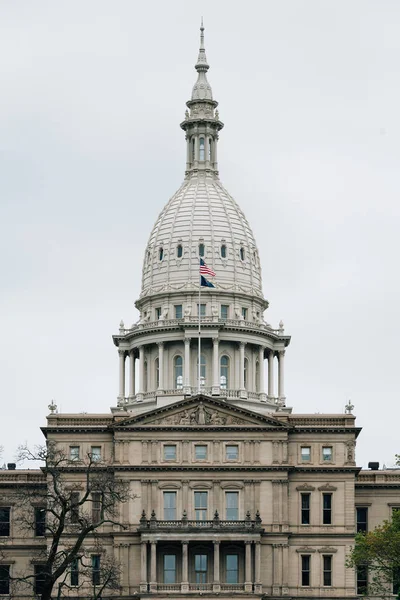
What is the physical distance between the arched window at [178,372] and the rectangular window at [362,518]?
23.0 m

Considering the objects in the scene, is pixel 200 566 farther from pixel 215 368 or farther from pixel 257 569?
pixel 215 368

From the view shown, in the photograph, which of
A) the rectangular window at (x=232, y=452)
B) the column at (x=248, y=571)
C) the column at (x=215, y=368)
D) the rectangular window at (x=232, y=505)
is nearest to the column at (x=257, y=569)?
the column at (x=248, y=571)

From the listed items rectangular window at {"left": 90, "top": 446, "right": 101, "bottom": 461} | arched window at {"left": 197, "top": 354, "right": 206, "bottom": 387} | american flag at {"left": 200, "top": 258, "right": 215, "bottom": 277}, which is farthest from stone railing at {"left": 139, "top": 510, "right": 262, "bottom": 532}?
american flag at {"left": 200, "top": 258, "right": 215, "bottom": 277}

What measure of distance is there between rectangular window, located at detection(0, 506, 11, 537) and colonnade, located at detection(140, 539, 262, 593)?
1547 cm

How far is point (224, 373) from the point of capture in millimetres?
183250

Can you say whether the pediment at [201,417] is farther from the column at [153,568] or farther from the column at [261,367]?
the column at [261,367]

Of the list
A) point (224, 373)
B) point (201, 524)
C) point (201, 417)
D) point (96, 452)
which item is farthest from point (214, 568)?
point (224, 373)

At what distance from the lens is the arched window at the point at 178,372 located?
600 feet

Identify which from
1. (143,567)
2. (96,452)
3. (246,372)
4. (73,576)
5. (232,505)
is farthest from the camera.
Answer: (246,372)

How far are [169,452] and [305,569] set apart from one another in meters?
14.7

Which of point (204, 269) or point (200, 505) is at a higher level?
point (204, 269)

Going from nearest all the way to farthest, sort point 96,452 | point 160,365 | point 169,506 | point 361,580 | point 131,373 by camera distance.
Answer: point 169,506 → point 96,452 → point 361,580 → point 160,365 → point 131,373

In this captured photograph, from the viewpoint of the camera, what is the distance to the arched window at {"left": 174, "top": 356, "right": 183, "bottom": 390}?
183 meters

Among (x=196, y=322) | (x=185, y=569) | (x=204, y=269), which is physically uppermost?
(x=204, y=269)
